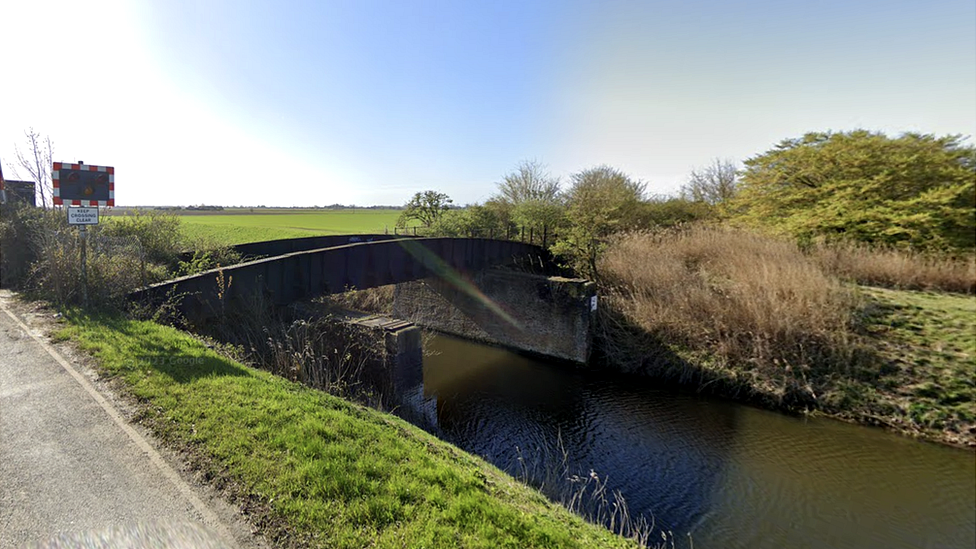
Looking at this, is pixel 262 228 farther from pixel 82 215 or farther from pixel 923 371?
pixel 923 371

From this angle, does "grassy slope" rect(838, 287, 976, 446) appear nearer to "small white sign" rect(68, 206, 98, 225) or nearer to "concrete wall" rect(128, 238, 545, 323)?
"concrete wall" rect(128, 238, 545, 323)

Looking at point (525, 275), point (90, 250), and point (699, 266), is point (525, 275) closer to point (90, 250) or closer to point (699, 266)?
point (699, 266)

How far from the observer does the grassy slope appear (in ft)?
28.2

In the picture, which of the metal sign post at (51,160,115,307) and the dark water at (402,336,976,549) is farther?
the metal sign post at (51,160,115,307)

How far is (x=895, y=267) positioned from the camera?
1246 centimetres

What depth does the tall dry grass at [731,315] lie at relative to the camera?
10.9m

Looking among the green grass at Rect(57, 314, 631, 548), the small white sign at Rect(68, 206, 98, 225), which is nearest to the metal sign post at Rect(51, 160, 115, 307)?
the small white sign at Rect(68, 206, 98, 225)

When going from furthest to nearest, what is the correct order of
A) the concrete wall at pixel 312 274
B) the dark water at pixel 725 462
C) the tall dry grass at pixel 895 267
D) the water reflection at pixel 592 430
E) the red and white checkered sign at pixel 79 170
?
the tall dry grass at pixel 895 267 < the concrete wall at pixel 312 274 < the water reflection at pixel 592 430 < the red and white checkered sign at pixel 79 170 < the dark water at pixel 725 462

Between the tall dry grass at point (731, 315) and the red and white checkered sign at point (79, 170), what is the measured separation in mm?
13909

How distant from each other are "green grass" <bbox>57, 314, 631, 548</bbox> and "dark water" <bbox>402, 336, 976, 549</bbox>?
12.0 feet

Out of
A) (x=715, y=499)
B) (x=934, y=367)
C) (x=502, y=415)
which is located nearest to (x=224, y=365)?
(x=502, y=415)

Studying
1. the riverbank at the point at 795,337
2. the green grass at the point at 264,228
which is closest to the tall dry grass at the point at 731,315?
the riverbank at the point at 795,337

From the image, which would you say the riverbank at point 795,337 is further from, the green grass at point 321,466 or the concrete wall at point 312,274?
the green grass at point 321,466

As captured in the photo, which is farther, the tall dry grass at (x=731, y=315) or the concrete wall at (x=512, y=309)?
the concrete wall at (x=512, y=309)
